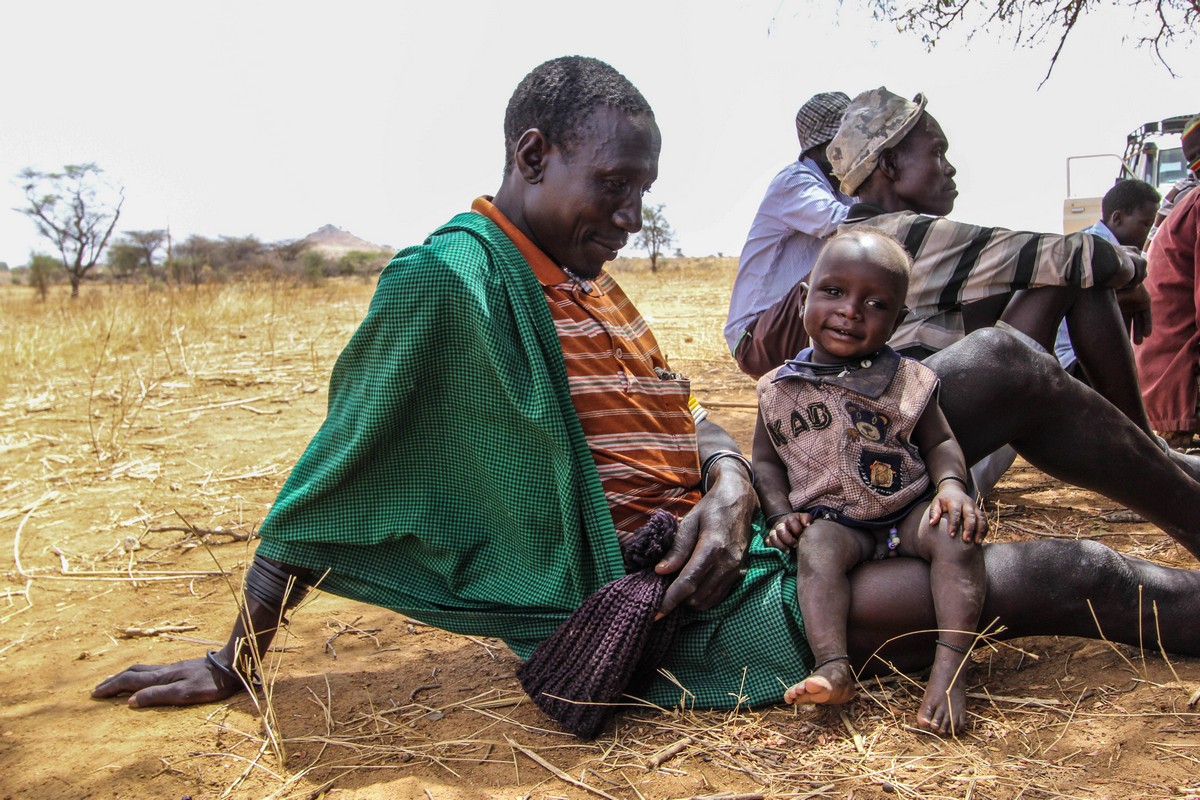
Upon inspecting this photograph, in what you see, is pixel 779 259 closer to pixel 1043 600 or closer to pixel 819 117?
pixel 819 117

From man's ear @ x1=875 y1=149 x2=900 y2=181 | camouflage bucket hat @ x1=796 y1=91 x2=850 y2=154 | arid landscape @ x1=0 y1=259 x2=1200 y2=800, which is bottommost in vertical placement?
arid landscape @ x1=0 y1=259 x2=1200 y2=800

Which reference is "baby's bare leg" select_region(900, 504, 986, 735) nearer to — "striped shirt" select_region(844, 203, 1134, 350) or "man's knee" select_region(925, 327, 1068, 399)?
"man's knee" select_region(925, 327, 1068, 399)

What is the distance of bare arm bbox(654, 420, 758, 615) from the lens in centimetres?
185

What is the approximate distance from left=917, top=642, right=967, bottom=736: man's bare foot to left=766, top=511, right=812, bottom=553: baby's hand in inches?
13.5

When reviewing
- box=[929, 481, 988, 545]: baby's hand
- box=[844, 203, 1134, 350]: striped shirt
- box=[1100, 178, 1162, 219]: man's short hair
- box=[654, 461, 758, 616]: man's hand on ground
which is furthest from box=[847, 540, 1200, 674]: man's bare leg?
box=[1100, 178, 1162, 219]: man's short hair

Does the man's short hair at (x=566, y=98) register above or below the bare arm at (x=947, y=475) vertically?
above

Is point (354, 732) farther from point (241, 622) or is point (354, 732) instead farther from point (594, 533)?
point (594, 533)

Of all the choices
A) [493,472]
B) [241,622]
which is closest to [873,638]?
[493,472]

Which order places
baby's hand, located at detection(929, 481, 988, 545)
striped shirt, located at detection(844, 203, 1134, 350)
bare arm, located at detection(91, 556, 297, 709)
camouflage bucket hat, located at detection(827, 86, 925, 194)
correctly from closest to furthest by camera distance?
baby's hand, located at detection(929, 481, 988, 545)
bare arm, located at detection(91, 556, 297, 709)
striped shirt, located at detection(844, 203, 1134, 350)
camouflage bucket hat, located at detection(827, 86, 925, 194)

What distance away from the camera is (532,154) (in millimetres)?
2059

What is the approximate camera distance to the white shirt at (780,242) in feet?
11.6

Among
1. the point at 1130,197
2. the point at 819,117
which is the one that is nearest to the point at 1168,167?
the point at 1130,197

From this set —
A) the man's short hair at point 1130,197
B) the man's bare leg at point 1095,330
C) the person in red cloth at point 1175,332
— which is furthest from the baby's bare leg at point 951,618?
the man's short hair at point 1130,197

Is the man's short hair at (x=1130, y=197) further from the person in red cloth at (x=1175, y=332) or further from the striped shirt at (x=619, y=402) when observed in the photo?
the striped shirt at (x=619, y=402)
